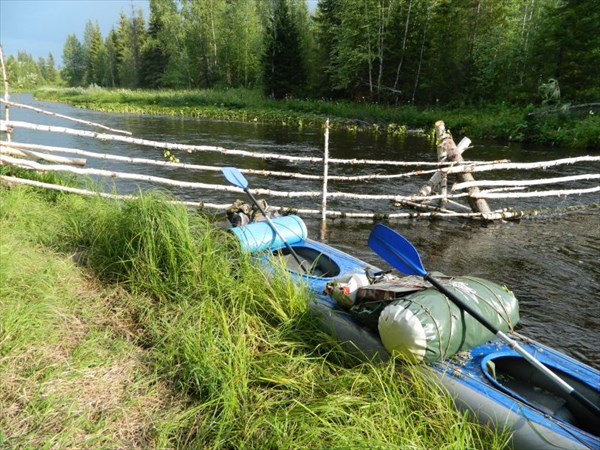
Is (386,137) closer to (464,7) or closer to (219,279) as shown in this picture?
(464,7)

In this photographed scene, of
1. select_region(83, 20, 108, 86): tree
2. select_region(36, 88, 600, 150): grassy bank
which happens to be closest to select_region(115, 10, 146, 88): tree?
select_region(83, 20, 108, 86): tree

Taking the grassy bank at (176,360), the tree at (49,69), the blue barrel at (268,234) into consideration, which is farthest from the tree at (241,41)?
the tree at (49,69)

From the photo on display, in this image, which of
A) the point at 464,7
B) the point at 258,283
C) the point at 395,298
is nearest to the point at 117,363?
the point at 258,283

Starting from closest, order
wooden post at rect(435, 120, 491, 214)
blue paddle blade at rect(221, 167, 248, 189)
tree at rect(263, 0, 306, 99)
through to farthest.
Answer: blue paddle blade at rect(221, 167, 248, 189) < wooden post at rect(435, 120, 491, 214) < tree at rect(263, 0, 306, 99)

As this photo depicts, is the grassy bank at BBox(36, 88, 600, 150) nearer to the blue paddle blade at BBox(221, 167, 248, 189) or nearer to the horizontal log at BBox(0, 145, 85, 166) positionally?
the blue paddle blade at BBox(221, 167, 248, 189)

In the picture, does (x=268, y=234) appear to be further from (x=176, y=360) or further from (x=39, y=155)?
(x=39, y=155)

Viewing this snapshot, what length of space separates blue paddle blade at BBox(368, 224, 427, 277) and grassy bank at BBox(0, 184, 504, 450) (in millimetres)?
701

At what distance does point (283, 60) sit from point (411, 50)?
940cm

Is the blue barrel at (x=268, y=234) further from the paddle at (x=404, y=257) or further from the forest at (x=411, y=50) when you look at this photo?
the forest at (x=411, y=50)

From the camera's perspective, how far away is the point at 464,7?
25109 millimetres

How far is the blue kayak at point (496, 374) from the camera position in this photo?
219 cm

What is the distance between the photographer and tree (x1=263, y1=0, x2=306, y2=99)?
31.0 m

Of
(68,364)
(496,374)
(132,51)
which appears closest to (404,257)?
(496,374)

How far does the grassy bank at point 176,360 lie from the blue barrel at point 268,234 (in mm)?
196
